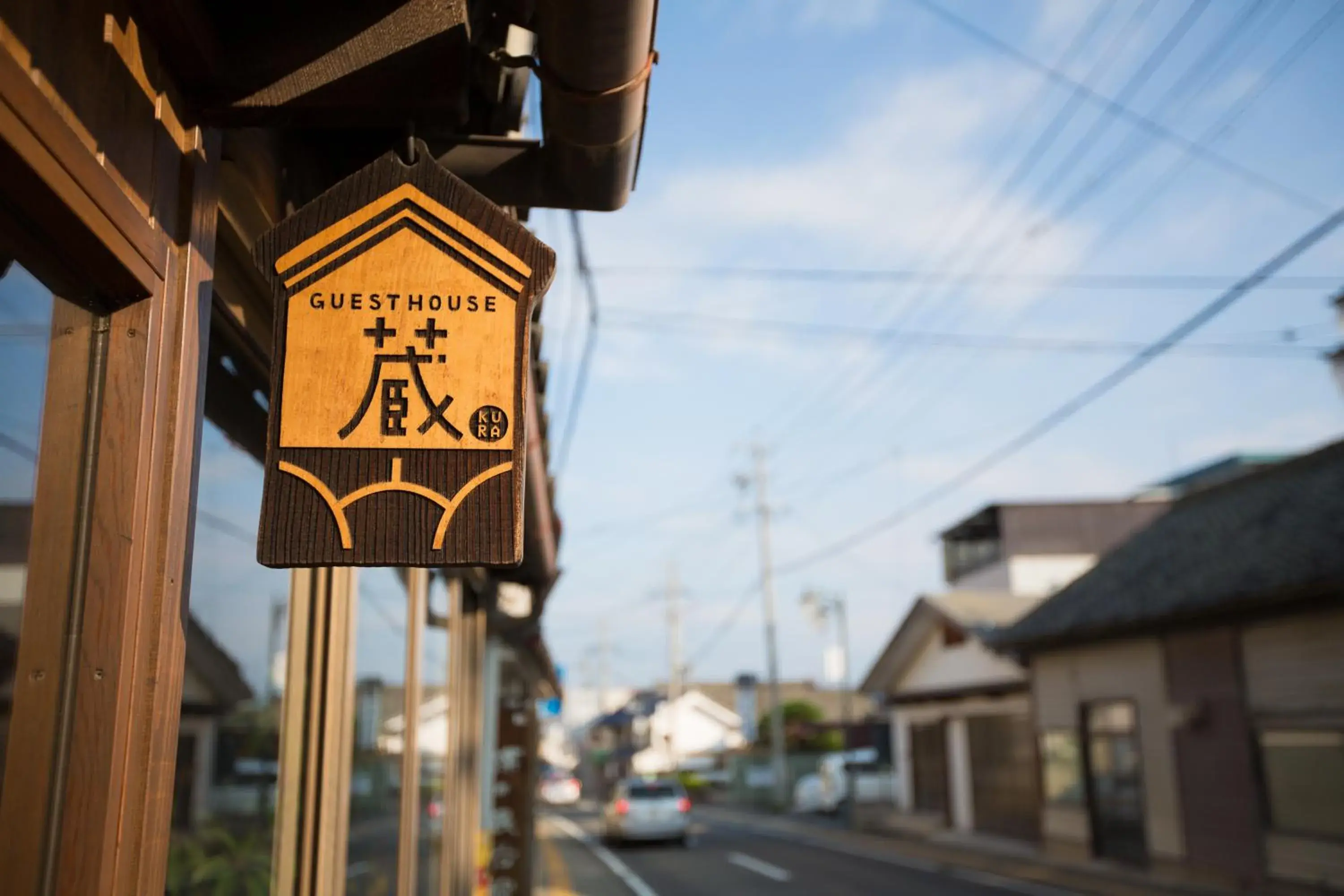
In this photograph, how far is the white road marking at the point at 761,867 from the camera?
Result: 55.3ft

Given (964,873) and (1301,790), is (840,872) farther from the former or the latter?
(1301,790)

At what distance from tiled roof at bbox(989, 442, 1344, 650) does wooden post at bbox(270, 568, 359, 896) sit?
13.1 metres

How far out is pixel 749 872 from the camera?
1766 cm

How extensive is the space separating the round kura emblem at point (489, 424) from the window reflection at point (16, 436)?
27.3 inches

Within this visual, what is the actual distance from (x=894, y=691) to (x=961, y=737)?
378 centimetres

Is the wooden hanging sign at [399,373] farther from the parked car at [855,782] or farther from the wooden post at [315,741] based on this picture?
the parked car at [855,782]

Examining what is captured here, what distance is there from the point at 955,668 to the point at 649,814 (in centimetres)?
788

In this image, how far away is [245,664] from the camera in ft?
9.41

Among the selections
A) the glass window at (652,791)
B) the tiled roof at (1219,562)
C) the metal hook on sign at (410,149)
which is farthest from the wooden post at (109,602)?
the glass window at (652,791)

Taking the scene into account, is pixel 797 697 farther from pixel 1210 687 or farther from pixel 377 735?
pixel 377 735

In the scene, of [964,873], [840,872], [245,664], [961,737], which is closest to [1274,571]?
[964,873]

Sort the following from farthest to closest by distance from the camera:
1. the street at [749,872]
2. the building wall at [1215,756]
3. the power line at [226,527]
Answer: the street at [749,872], the building wall at [1215,756], the power line at [226,527]

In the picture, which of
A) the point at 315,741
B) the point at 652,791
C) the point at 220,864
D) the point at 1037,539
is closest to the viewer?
the point at 220,864

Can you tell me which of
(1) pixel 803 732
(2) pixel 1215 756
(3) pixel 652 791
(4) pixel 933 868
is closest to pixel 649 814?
(3) pixel 652 791
